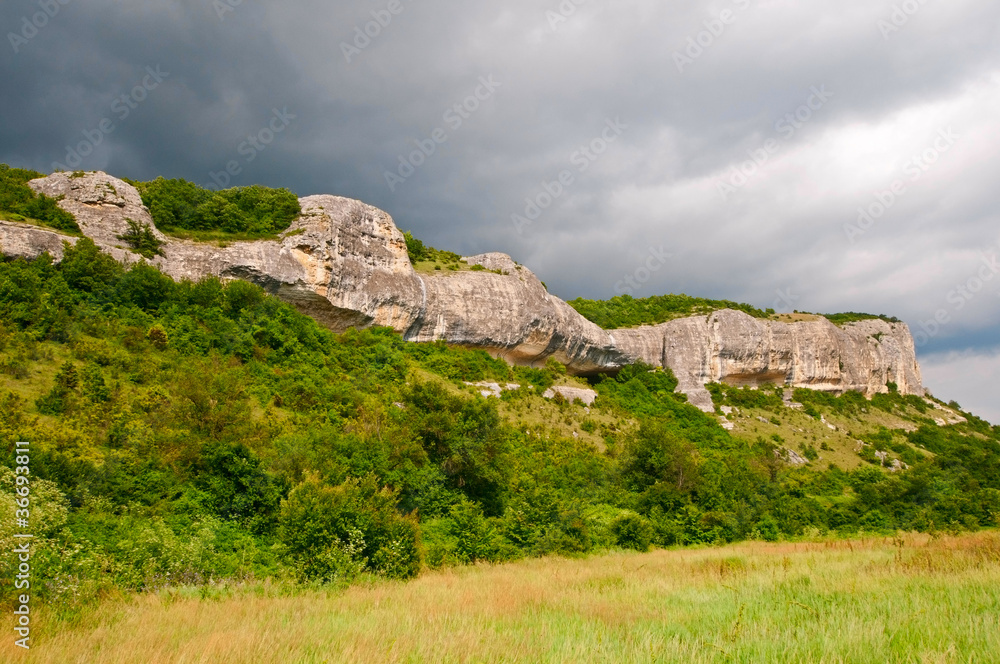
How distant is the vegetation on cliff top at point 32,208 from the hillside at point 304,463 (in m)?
2.54

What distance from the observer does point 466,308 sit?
3931 centimetres

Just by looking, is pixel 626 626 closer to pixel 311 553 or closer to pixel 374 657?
pixel 374 657

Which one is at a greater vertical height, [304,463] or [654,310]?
[654,310]

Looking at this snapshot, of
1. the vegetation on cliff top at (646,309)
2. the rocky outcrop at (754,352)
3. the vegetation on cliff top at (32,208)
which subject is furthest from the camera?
the vegetation on cliff top at (646,309)

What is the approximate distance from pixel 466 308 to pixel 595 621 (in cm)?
3413

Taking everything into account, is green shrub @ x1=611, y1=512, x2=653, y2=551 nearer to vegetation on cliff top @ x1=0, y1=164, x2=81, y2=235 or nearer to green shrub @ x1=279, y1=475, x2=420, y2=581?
green shrub @ x1=279, y1=475, x2=420, y2=581

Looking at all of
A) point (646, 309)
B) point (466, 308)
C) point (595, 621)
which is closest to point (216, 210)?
point (466, 308)

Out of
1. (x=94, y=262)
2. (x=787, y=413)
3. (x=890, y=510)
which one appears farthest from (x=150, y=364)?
(x=787, y=413)

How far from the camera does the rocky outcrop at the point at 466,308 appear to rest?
2845cm

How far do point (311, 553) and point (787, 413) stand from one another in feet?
148

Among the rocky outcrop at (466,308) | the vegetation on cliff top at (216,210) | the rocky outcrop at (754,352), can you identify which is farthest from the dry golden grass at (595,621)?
the rocky outcrop at (754,352)

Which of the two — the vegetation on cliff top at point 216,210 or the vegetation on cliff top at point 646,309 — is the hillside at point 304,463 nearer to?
the vegetation on cliff top at point 216,210

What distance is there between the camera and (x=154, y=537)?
988 cm

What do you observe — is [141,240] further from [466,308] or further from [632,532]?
[632,532]
